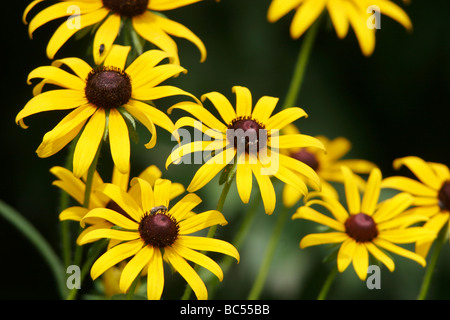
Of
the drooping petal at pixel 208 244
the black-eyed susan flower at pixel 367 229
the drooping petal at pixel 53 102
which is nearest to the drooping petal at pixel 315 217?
the black-eyed susan flower at pixel 367 229

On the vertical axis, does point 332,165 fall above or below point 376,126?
below

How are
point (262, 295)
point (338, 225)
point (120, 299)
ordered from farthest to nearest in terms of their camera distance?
1. point (262, 295)
2. point (338, 225)
3. point (120, 299)

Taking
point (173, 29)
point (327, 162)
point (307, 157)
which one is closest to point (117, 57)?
point (173, 29)

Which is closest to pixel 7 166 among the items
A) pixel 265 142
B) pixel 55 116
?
pixel 55 116

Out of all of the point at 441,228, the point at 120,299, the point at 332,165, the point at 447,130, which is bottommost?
Answer: the point at 120,299

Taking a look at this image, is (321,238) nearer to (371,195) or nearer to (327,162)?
(371,195)

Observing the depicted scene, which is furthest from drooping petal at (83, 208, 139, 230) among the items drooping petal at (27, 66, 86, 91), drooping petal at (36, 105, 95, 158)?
drooping petal at (27, 66, 86, 91)

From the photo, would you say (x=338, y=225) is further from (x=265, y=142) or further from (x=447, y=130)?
(x=447, y=130)
